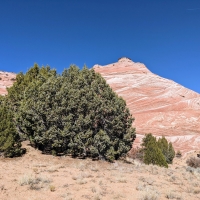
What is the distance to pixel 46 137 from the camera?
1534cm

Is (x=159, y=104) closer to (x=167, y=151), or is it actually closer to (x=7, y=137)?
(x=167, y=151)

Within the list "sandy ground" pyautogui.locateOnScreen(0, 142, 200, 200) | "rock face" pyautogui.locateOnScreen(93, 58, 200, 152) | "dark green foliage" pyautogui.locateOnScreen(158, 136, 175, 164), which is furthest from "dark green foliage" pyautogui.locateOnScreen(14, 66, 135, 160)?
"rock face" pyautogui.locateOnScreen(93, 58, 200, 152)

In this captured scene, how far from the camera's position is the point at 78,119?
1529cm

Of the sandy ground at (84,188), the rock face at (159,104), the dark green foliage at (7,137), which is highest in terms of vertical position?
the rock face at (159,104)

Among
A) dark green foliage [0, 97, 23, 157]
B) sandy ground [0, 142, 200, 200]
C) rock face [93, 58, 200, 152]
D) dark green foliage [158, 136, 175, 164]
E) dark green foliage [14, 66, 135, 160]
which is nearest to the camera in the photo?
sandy ground [0, 142, 200, 200]

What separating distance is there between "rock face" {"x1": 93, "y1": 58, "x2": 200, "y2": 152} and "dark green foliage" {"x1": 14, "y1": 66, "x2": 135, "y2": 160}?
21.4 m

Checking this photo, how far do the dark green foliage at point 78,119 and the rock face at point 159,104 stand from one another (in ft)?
70.2

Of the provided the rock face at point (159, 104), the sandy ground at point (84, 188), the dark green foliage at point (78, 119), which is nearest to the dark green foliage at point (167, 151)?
the rock face at point (159, 104)

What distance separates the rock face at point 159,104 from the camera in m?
41.3

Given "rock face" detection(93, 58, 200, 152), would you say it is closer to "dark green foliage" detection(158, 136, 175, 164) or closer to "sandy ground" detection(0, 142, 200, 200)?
"dark green foliage" detection(158, 136, 175, 164)

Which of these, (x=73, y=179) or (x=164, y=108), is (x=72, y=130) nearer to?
(x=73, y=179)

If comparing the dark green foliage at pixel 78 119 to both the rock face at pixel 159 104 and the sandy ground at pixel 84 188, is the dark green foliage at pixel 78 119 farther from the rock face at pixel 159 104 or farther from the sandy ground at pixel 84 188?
the rock face at pixel 159 104

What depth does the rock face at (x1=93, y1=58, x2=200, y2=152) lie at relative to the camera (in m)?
41.3

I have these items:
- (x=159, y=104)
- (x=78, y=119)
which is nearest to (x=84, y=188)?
(x=78, y=119)
